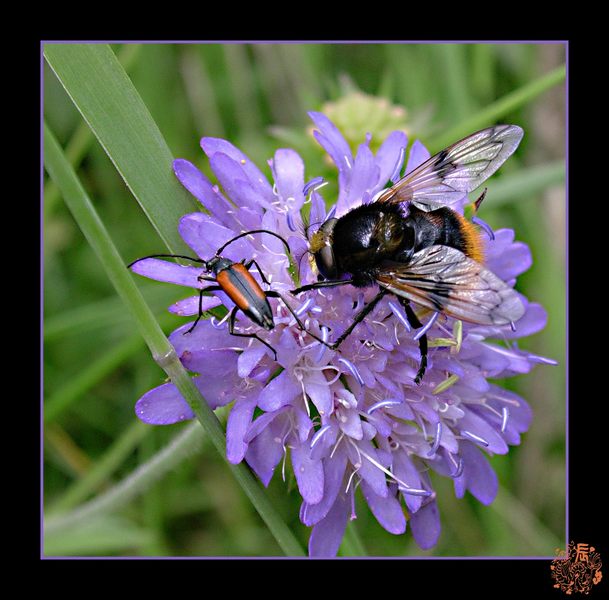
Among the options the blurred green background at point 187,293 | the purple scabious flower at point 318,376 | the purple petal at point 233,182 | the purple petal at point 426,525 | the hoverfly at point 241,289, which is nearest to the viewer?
the hoverfly at point 241,289

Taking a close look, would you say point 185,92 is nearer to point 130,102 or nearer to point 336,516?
point 130,102

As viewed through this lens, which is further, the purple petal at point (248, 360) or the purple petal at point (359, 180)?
the purple petal at point (359, 180)

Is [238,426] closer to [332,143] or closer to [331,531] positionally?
[331,531]

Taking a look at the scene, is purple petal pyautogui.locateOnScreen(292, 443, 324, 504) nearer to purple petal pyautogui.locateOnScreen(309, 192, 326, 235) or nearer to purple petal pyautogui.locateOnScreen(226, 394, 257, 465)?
purple petal pyautogui.locateOnScreen(226, 394, 257, 465)

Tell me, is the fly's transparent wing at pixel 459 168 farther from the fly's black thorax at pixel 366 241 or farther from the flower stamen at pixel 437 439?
the flower stamen at pixel 437 439

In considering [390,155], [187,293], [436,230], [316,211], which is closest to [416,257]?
[436,230]

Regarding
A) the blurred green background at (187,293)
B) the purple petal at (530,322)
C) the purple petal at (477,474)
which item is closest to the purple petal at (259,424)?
the purple petal at (477,474)
